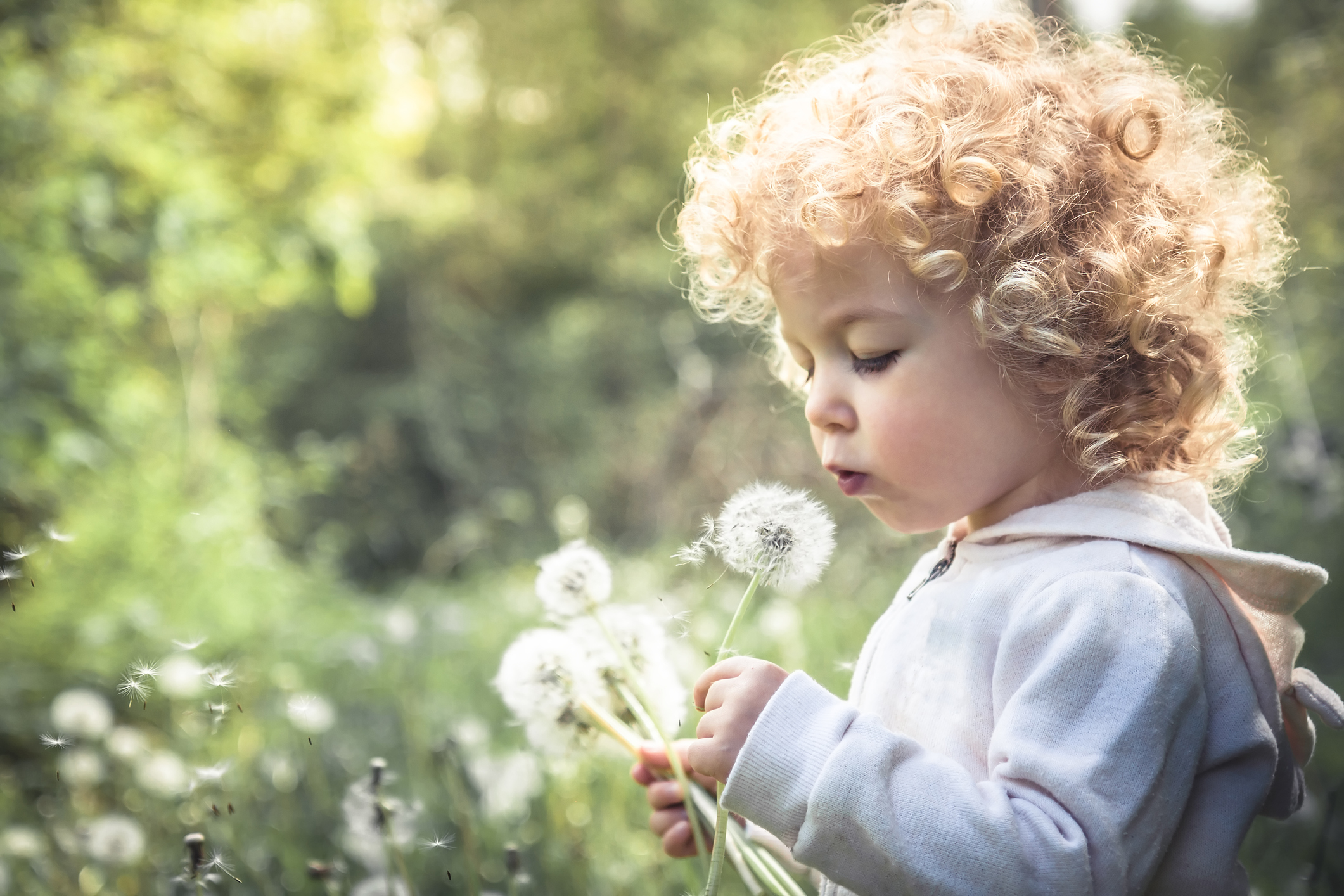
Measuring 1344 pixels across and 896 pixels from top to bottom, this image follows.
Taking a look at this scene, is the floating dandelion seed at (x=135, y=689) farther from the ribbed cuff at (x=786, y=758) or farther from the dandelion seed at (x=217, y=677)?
the ribbed cuff at (x=786, y=758)

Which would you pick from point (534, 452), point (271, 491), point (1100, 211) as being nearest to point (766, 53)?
point (534, 452)

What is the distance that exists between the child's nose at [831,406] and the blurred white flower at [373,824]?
67 cm

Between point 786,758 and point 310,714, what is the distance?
0.81m

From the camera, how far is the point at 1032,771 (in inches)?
32.1

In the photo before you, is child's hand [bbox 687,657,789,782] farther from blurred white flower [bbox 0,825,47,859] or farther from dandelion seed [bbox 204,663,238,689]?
blurred white flower [bbox 0,825,47,859]

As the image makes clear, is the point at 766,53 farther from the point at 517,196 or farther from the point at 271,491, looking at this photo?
the point at 271,491

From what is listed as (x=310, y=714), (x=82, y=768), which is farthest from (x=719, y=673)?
(x=82, y=768)

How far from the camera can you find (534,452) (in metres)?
7.98

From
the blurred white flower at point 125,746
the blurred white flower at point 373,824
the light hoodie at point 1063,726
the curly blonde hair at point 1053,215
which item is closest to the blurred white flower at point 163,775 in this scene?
the blurred white flower at point 125,746

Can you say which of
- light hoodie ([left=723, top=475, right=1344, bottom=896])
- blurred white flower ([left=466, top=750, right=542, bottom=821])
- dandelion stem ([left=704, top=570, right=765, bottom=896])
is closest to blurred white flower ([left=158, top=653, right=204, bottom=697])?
blurred white flower ([left=466, top=750, right=542, bottom=821])

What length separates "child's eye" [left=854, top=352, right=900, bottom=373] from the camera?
994mm

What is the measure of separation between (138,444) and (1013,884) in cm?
357

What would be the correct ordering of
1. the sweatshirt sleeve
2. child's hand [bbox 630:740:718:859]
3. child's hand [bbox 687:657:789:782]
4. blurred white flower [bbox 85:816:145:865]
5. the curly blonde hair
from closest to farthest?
the sweatshirt sleeve < child's hand [bbox 687:657:789:782] < the curly blonde hair < child's hand [bbox 630:740:718:859] < blurred white flower [bbox 85:816:145:865]

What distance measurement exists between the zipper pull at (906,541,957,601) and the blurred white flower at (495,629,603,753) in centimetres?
40
